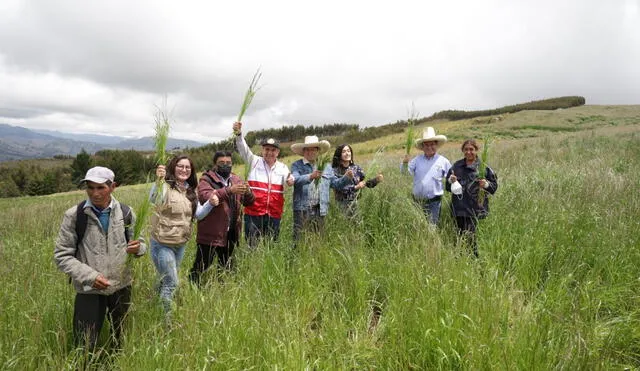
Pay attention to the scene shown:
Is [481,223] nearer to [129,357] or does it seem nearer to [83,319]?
[129,357]

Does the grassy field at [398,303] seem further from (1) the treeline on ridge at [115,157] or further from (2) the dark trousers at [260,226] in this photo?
(1) the treeline on ridge at [115,157]

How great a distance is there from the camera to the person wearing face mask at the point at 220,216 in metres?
4.05

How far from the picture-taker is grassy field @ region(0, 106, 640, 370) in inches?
92.9

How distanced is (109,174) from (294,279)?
6.30 feet

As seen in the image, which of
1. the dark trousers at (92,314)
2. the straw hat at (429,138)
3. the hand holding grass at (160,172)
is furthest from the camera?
the straw hat at (429,138)

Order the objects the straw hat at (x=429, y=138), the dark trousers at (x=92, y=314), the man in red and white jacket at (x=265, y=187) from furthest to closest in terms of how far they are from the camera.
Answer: the straw hat at (x=429, y=138) < the man in red and white jacket at (x=265, y=187) < the dark trousers at (x=92, y=314)

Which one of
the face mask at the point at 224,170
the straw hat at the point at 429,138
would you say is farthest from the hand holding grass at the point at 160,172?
the straw hat at the point at 429,138

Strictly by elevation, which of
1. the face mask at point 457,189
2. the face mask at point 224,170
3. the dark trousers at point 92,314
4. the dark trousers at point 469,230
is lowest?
the dark trousers at point 92,314

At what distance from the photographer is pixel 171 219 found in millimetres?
3609

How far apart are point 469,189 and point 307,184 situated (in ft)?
7.14

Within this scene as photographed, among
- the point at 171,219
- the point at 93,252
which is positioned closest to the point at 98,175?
the point at 93,252

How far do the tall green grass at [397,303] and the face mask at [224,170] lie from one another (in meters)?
0.96

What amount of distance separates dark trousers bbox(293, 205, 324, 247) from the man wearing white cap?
2.01 metres

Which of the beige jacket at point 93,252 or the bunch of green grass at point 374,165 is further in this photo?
the bunch of green grass at point 374,165
